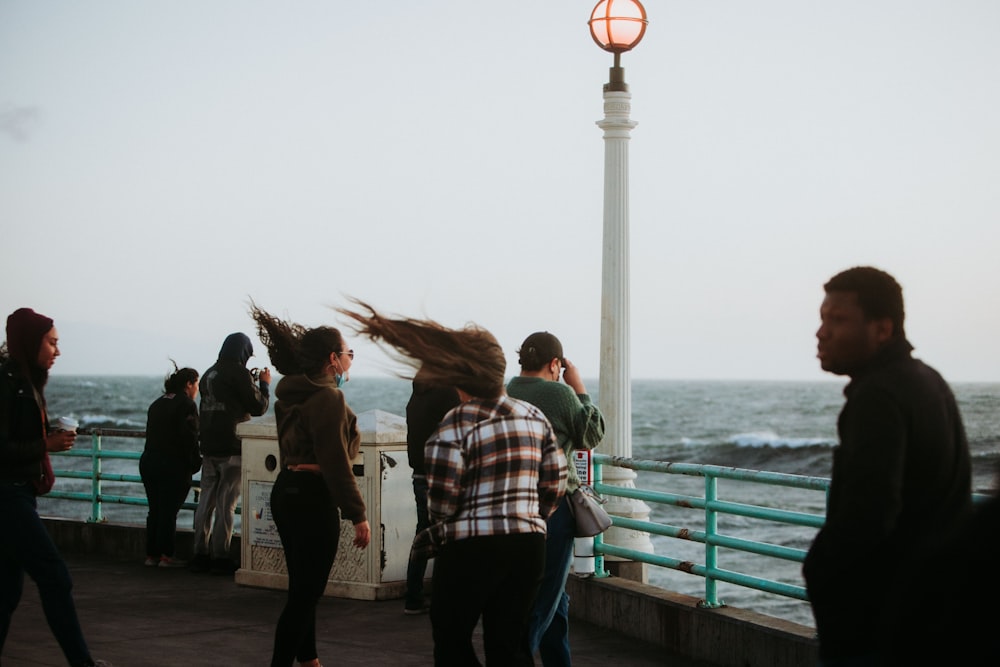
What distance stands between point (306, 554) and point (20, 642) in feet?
8.99

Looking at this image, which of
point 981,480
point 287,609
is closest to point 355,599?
point 287,609

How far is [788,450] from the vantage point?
65875mm

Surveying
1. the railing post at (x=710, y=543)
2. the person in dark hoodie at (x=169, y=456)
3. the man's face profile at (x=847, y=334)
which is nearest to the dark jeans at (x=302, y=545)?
the railing post at (x=710, y=543)

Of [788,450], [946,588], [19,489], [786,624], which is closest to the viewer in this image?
[946,588]

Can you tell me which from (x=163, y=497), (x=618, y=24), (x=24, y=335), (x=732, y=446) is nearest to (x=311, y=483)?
(x=24, y=335)

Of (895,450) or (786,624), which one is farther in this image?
(786,624)

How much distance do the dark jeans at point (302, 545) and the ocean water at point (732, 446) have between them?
2.86 m

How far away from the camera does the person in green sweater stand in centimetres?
558

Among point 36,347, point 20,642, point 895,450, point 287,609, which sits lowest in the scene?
point 20,642

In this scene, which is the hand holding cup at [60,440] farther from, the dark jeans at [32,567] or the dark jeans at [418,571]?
the dark jeans at [418,571]

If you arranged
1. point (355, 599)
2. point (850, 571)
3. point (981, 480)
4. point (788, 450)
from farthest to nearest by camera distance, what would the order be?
point (788, 450)
point (981, 480)
point (355, 599)
point (850, 571)

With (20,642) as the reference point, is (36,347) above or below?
above

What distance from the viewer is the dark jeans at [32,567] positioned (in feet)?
18.2

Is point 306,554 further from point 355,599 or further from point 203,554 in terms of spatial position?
point 203,554
